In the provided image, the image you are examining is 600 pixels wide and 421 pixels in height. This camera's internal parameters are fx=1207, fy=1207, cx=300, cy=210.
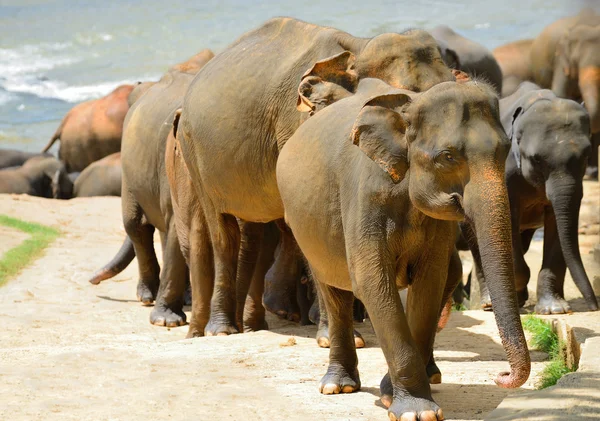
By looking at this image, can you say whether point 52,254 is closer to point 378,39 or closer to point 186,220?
point 186,220

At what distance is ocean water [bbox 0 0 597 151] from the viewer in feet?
127

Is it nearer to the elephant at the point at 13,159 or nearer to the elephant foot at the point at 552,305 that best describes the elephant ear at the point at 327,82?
the elephant foot at the point at 552,305

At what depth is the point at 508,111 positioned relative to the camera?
379 inches

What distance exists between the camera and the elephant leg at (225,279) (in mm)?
8336

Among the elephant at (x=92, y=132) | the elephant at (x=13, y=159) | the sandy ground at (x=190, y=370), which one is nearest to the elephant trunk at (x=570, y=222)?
the sandy ground at (x=190, y=370)

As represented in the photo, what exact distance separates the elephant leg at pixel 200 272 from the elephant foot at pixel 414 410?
3.96 m

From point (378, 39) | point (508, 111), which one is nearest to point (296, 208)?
point (378, 39)

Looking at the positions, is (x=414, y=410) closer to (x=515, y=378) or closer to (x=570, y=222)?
(x=515, y=378)

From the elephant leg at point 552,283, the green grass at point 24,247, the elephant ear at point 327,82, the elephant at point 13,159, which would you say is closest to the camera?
the elephant ear at point 327,82

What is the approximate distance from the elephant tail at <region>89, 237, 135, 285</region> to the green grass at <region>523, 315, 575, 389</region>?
16.7 ft

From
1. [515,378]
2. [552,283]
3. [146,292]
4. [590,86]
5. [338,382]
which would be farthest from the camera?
[590,86]

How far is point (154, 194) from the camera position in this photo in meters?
10.1

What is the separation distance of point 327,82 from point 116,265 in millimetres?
5776

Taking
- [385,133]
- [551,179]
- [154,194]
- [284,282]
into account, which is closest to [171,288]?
[154,194]
